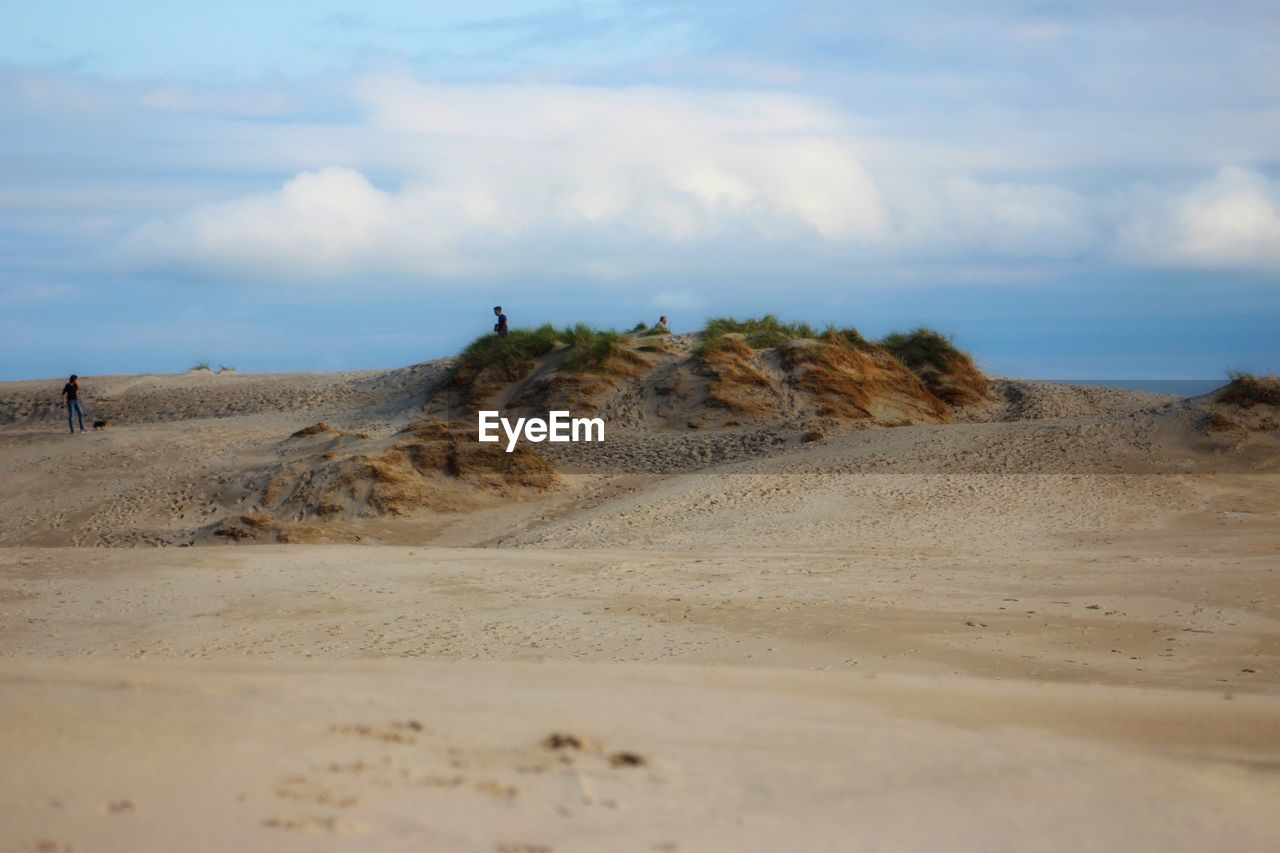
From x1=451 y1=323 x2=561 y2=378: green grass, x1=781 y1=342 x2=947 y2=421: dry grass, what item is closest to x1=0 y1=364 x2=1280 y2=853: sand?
x1=781 y1=342 x2=947 y2=421: dry grass

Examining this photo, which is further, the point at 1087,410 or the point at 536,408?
the point at 1087,410

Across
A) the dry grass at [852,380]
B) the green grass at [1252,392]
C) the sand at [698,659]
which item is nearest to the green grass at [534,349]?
the dry grass at [852,380]

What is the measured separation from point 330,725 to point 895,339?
2525cm

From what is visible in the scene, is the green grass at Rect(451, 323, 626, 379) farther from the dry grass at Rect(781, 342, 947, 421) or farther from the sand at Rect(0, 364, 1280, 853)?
the sand at Rect(0, 364, 1280, 853)

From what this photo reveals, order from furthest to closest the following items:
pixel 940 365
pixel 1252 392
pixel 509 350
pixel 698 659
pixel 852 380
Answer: pixel 940 365 → pixel 509 350 → pixel 852 380 → pixel 1252 392 → pixel 698 659

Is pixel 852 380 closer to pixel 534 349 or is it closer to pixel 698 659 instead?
pixel 534 349

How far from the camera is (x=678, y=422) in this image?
22.9 meters

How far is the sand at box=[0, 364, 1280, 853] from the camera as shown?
3.80 meters

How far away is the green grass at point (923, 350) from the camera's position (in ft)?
90.6

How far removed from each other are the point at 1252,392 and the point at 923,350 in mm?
10638

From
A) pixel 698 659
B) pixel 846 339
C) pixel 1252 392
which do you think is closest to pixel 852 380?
pixel 846 339

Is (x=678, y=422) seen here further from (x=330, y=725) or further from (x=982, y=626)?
(x=330, y=725)

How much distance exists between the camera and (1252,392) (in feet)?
57.6

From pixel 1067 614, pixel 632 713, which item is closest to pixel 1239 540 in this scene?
pixel 1067 614
